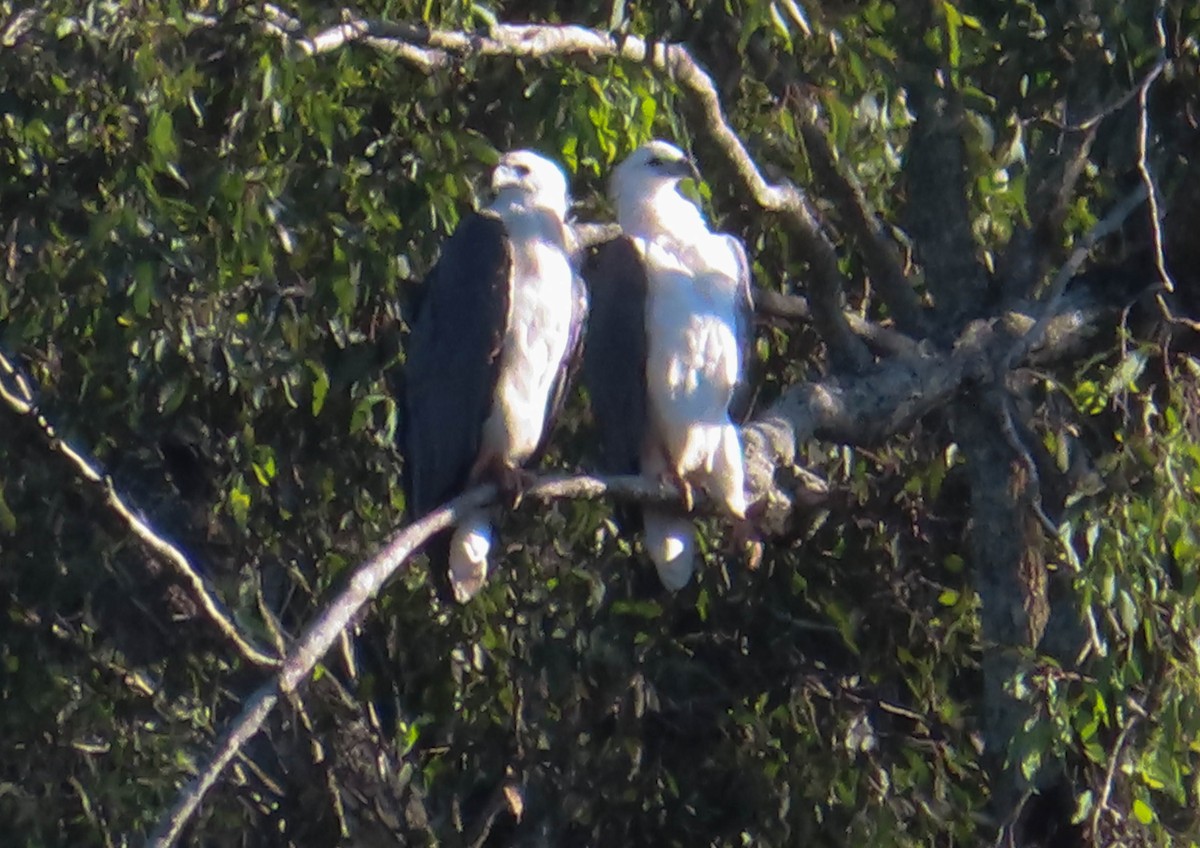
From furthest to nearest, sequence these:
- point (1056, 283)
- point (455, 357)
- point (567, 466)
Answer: point (567, 466) → point (455, 357) → point (1056, 283)

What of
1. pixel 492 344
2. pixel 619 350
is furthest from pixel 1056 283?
pixel 492 344

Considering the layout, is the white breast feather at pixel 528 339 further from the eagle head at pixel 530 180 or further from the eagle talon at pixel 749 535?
the eagle talon at pixel 749 535

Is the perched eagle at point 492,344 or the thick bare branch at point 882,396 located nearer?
the thick bare branch at point 882,396

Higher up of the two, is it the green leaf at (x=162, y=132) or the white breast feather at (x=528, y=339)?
the green leaf at (x=162, y=132)

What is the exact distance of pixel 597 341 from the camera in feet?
13.1

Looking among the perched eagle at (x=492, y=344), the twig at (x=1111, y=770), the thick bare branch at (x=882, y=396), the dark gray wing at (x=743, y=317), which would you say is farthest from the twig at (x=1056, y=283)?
the perched eagle at (x=492, y=344)

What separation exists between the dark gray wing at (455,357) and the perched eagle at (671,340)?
0.74 ft

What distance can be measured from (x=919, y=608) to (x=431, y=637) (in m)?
1.13

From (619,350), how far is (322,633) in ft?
4.65

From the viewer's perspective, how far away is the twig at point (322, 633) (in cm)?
244

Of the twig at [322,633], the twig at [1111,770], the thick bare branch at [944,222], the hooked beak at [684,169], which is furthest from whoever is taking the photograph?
the thick bare branch at [944,222]

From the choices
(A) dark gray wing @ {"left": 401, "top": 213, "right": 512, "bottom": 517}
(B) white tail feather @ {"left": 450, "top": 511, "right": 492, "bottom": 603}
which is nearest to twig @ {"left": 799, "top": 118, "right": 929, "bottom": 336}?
(A) dark gray wing @ {"left": 401, "top": 213, "right": 512, "bottom": 517}

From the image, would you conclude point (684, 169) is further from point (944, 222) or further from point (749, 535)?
point (749, 535)

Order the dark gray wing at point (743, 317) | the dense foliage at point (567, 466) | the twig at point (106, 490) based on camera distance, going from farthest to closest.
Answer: the dark gray wing at point (743, 317) → the twig at point (106, 490) → the dense foliage at point (567, 466)
